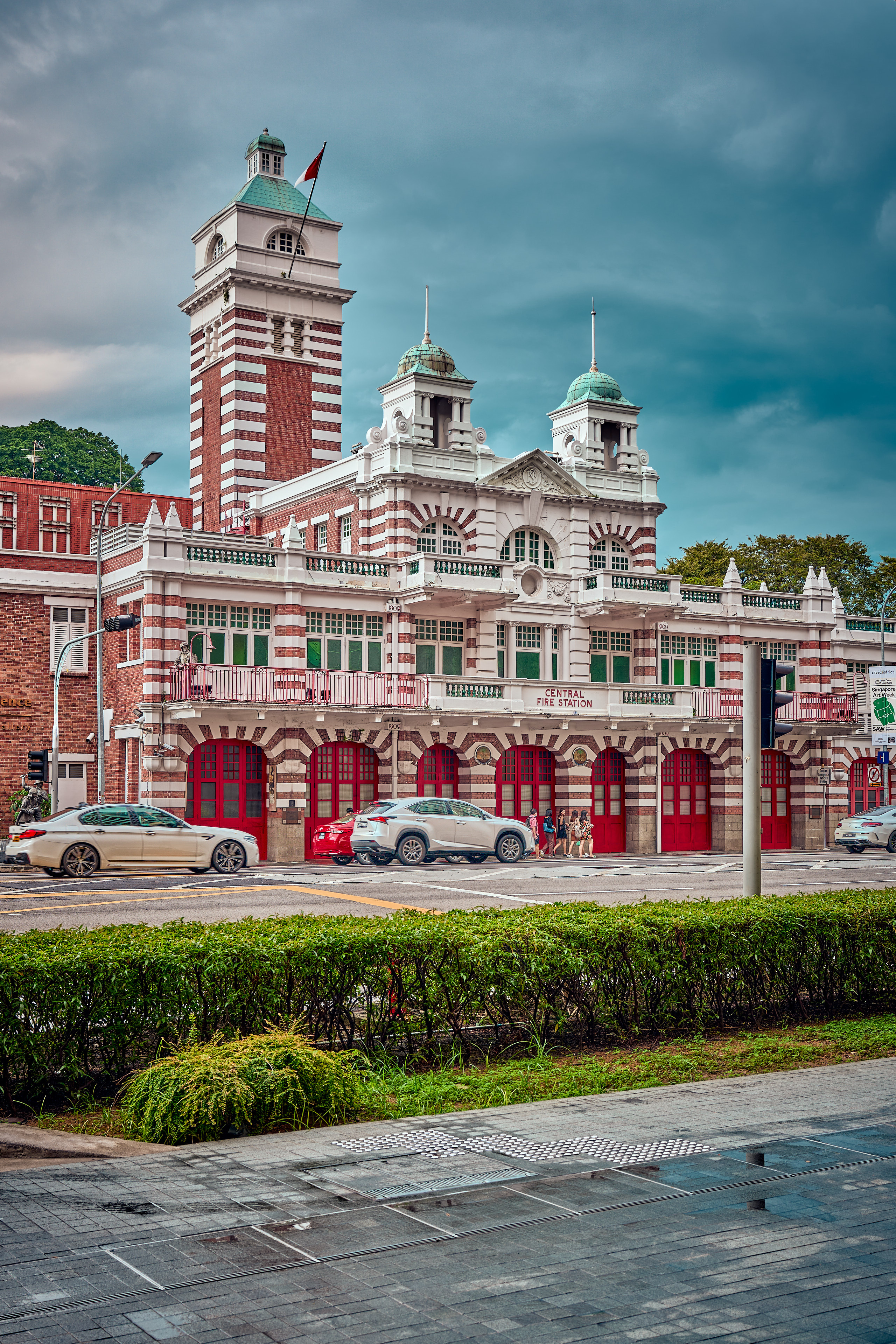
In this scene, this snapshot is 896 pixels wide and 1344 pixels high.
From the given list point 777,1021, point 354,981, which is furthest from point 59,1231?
point 777,1021

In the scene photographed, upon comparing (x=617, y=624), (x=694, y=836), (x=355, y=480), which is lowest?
(x=694, y=836)

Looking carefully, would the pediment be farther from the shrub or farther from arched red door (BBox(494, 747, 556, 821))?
the shrub

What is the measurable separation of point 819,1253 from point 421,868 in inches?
902

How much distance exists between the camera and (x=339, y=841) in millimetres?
30328

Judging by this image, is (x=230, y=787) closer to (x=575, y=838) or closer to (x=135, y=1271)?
(x=575, y=838)

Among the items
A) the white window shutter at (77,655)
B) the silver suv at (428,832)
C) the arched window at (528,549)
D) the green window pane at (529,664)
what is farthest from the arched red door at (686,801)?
the white window shutter at (77,655)

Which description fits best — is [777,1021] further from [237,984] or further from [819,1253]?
[819,1253]

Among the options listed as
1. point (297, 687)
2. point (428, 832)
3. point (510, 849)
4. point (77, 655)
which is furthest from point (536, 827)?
point (77, 655)

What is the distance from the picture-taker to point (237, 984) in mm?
8258

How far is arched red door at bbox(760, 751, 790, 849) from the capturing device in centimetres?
4672

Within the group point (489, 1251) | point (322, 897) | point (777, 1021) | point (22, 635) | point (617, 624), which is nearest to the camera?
point (489, 1251)

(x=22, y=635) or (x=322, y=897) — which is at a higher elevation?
(x=22, y=635)

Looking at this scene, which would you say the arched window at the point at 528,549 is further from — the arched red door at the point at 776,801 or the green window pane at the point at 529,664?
the arched red door at the point at 776,801

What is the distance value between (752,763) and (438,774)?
28111 mm
